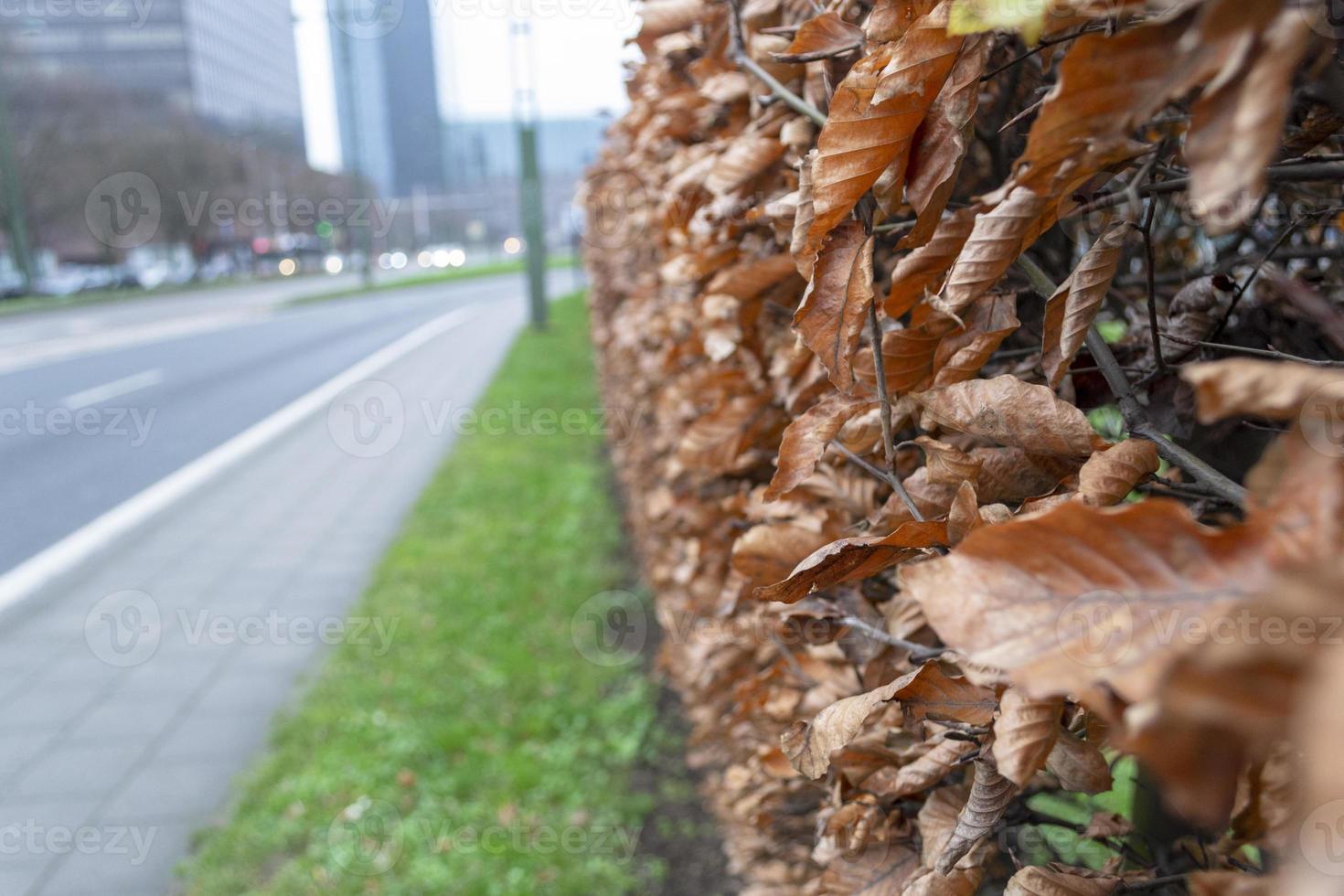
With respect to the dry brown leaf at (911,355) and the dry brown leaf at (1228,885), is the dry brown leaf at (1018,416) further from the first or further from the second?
the dry brown leaf at (1228,885)

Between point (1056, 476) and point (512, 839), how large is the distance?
2.85 meters

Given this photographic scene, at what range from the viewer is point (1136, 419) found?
35.9 inches

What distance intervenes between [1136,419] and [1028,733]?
372 mm

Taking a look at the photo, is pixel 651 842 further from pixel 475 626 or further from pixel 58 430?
pixel 58 430

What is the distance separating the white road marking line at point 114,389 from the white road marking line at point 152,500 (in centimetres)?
251

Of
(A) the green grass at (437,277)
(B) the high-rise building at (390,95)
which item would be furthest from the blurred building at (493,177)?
(A) the green grass at (437,277)

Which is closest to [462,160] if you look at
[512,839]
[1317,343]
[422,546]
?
[422,546]

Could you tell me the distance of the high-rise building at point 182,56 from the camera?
32.5 meters

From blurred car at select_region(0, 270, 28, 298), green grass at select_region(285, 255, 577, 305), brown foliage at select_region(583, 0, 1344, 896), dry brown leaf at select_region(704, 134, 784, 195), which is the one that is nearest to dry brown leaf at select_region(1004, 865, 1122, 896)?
brown foliage at select_region(583, 0, 1344, 896)

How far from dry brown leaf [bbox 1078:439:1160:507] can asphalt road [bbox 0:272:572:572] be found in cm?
727

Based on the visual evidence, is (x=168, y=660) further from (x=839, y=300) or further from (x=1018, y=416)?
(x=1018, y=416)

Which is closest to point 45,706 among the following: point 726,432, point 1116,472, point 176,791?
point 176,791

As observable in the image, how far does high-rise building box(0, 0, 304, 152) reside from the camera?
1281 inches

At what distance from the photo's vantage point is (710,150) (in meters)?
1.78
